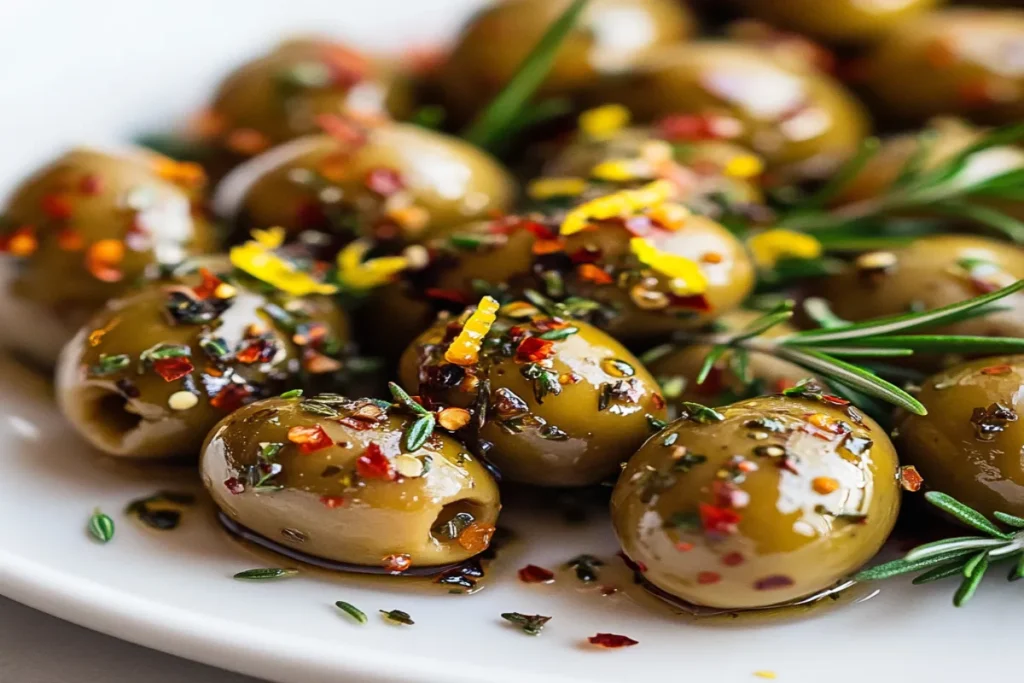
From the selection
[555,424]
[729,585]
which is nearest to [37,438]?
[555,424]

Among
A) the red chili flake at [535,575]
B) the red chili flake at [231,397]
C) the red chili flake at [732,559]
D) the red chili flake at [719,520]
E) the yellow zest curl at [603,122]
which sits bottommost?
the red chili flake at [535,575]

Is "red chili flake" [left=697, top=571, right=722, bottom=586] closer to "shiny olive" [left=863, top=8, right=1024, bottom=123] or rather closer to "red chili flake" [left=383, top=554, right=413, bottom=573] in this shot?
"red chili flake" [left=383, top=554, right=413, bottom=573]

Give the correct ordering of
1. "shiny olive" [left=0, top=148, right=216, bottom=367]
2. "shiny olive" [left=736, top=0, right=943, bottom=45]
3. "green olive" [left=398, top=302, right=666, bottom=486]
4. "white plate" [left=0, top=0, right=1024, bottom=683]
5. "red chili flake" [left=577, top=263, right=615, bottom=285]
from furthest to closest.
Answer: "shiny olive" [left=736, top=0, right=943, bottom=45]
"shiny olive" [left=0, top=148, right=216, bottom=367]
"red chili flake" [left=577, top=263, right=615, bottom=285]
"green olive" [left=398, top=302, right=666, bottom=486]
"white plate" [left=0, top=0, right=1024, bottom=683]

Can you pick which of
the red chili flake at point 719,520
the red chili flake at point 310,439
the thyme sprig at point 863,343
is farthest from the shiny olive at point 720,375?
the red chili flake at point 310,439

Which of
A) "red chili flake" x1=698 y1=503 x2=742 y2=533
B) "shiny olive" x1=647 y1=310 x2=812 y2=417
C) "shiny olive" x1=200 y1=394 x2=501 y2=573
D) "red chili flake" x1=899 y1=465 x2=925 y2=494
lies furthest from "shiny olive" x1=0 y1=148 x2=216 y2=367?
"red chili flake" x1=899 y1=465 x2=925 y2=494

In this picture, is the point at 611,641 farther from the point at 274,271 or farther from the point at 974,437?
the point at 274,271

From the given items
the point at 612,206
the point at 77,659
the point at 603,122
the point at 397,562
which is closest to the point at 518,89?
the point at 603,122

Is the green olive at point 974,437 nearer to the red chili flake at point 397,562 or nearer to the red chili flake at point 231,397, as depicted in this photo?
the red chili flake at point 397,562

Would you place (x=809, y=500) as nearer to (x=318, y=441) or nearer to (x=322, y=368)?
(x=318, y=441)
